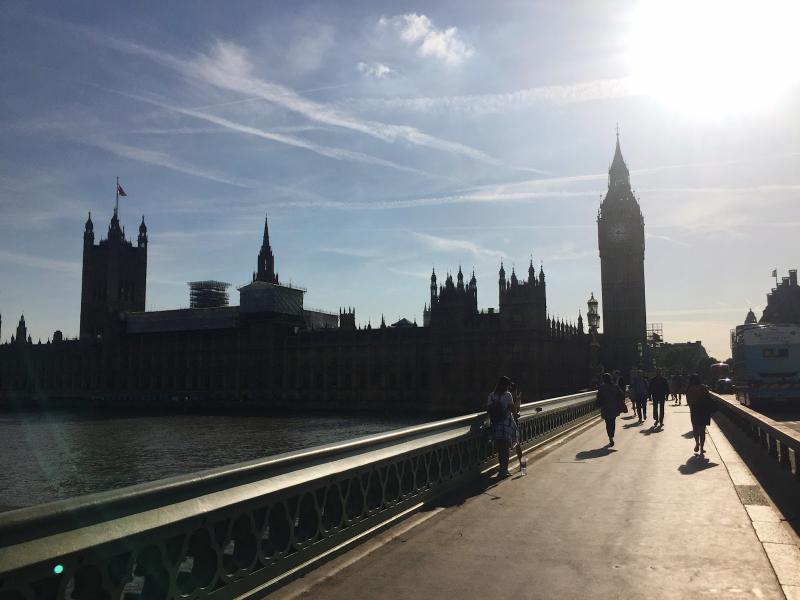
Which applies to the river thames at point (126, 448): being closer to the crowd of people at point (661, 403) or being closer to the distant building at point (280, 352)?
the distant building at point (280, 352)

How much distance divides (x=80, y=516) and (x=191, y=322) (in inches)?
4690

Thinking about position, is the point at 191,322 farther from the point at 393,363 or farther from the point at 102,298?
the point at 393,363

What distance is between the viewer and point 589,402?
27969 millimetres

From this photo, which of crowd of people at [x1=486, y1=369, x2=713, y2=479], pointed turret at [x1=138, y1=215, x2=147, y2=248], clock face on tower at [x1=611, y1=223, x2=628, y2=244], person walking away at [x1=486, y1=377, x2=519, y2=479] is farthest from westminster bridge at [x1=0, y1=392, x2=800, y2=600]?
pointed turret at [x1=138, y1=215, x2=147, y2=248]

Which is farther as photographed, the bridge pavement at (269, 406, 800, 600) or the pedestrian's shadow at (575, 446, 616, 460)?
the pedestrian's shadow at (575, 446, 616, 460)

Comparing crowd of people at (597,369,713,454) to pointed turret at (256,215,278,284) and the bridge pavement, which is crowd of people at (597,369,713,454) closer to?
the bridge pavement

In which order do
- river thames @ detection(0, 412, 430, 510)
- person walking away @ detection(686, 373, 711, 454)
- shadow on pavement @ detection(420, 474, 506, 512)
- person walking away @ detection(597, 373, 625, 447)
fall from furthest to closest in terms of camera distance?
river thames @ detection(0, 412, 430, 510), person walking away @ detection(597, 373, 625, 447), person walking away @ detection(686, 373, 711, 454), shadow on pavement @ detection(420, 474, 506, 512)

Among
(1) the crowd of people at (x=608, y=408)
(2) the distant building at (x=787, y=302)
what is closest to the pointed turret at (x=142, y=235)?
(2) the distant building at (x=787, y=302)

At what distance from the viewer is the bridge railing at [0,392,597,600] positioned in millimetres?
3652

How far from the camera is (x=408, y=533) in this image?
759 cm

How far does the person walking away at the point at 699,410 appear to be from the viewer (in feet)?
48.5

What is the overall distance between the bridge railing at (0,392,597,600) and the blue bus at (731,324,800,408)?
30287mm

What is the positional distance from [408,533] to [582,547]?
6.31ft

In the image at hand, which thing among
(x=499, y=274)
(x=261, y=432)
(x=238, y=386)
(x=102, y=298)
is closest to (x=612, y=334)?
(x=499, y=274)
